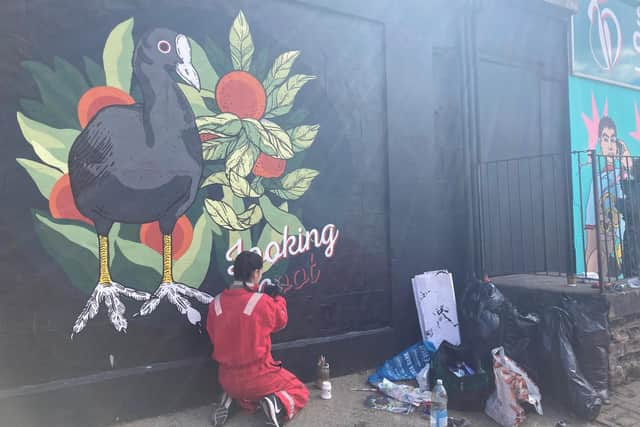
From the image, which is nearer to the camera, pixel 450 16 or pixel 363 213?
→ pixel 363 213

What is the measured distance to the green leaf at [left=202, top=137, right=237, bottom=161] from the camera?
433 centimetres

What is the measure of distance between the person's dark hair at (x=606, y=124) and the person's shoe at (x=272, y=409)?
676cm

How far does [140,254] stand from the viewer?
403 cm

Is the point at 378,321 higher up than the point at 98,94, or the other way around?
the point at 98,94

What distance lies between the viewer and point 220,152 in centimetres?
439

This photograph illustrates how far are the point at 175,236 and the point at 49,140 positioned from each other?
119 centimetres

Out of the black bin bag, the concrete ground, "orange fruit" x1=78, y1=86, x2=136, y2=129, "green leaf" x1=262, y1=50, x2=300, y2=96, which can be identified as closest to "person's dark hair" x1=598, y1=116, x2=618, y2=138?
the black bin bag

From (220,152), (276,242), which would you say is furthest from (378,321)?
(220,152)

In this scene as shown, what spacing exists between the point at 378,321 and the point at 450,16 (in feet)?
12.2

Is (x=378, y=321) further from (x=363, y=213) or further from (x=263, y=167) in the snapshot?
(x=263, y=167)

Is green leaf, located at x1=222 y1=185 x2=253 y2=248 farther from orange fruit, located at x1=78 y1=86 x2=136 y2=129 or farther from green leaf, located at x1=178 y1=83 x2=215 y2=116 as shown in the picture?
orange fruit, located at x1=78 y1=86 x2=136 y2=129

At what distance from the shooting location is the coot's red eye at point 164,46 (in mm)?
4141

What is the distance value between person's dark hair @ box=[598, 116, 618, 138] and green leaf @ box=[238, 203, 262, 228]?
6.07 metres

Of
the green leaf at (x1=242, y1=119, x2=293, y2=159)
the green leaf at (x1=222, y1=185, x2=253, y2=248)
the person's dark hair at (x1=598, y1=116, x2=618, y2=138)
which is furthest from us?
the person's dark hair at (x1=598, y1=116, x2=618, y2=138)
